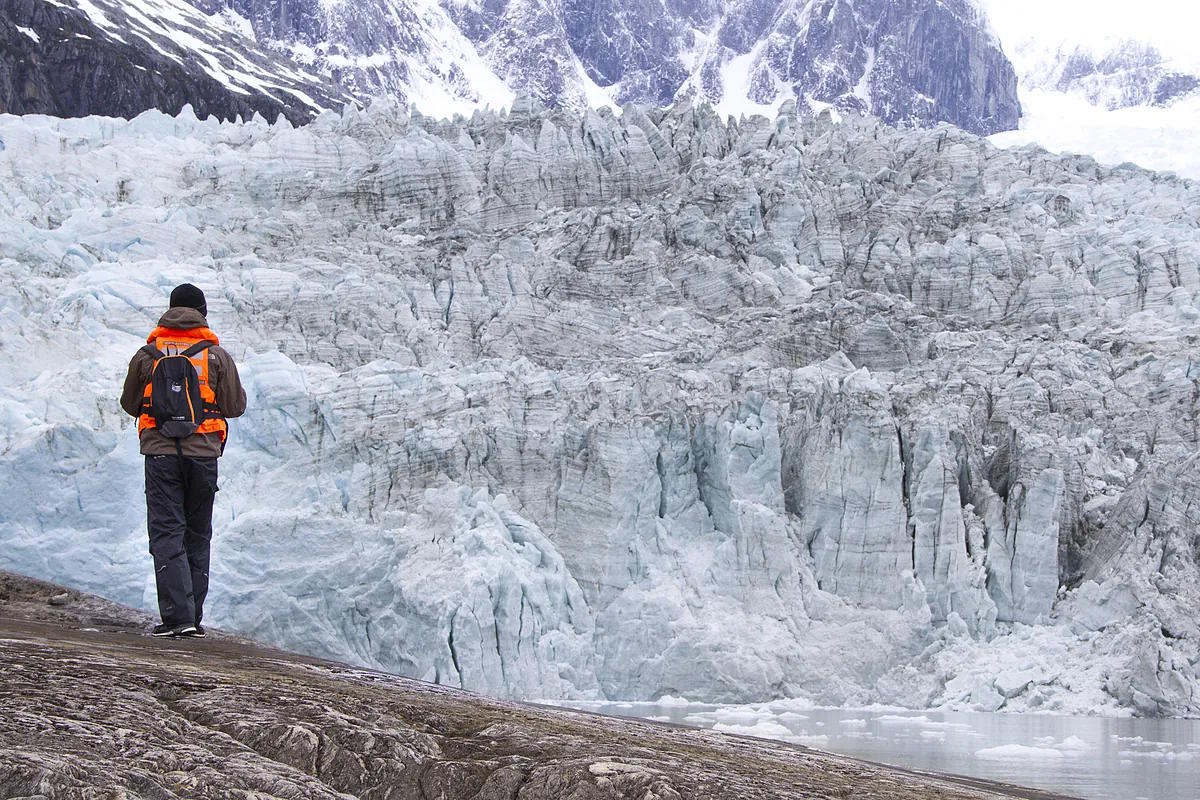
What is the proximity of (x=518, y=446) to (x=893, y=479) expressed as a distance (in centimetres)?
571

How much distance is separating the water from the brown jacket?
5.68 metres

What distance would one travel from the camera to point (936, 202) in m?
29.2

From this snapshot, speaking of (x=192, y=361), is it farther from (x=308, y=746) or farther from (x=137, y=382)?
(x=308, y=746)

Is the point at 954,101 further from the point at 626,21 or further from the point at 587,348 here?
the point at 587,348

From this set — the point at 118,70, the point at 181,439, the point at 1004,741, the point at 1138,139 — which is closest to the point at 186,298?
the point at 181,439

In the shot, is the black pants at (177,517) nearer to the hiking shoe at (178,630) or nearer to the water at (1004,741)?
the hiking shoe at (178,630)

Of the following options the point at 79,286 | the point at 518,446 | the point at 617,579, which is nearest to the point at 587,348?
the point at 518,446

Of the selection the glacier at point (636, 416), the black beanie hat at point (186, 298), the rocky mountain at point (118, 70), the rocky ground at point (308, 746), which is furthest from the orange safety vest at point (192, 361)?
the rocky mountain at point (118, 70)

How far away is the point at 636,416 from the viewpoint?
20969 mm

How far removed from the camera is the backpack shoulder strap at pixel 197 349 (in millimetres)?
4926

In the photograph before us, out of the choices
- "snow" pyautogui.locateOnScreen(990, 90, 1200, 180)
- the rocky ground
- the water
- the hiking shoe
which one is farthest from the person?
"snow" pyautogui.locateOnScreen(990, 90, 1200, 180)

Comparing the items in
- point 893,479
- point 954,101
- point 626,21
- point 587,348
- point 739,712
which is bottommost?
point 739,712

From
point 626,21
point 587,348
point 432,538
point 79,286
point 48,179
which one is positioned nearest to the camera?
point 432,538

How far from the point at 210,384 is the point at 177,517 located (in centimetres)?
52
